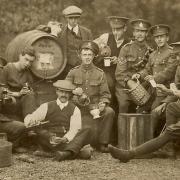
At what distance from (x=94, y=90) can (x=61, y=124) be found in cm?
90

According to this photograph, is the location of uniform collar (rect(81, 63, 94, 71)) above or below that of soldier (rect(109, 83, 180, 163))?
above

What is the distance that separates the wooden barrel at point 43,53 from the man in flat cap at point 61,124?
76 cm

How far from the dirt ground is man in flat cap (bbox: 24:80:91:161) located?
24cm

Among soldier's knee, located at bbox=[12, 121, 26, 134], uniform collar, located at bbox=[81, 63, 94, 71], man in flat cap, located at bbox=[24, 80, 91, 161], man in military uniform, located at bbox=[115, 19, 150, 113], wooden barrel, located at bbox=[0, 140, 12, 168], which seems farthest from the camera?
man in military uniform, located at bbox=[115, 19, 150, 113]

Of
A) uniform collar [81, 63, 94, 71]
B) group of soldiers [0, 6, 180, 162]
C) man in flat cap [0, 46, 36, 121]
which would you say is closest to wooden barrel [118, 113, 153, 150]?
group of soldiers [0, 6, 180, 162]

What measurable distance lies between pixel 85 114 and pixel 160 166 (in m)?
1.55

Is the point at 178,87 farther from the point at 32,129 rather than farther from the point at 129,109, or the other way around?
the point at 32,129

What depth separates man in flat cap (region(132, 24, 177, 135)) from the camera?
7.30 metres

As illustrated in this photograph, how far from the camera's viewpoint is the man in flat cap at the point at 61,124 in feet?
21.2

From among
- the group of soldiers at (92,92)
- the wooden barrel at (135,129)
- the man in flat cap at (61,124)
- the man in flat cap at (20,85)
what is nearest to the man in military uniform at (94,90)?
the group of soldiers at (92,92)

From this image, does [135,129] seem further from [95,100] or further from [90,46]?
[90,46]

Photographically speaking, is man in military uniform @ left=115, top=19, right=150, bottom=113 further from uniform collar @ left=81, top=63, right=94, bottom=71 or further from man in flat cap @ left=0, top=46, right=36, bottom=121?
man in flat cap @ left=0, top=46, right=36, bottom=121

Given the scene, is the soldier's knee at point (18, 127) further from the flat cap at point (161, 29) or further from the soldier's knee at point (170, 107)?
the flat cap at point (161, 29)

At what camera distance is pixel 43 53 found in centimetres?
759
